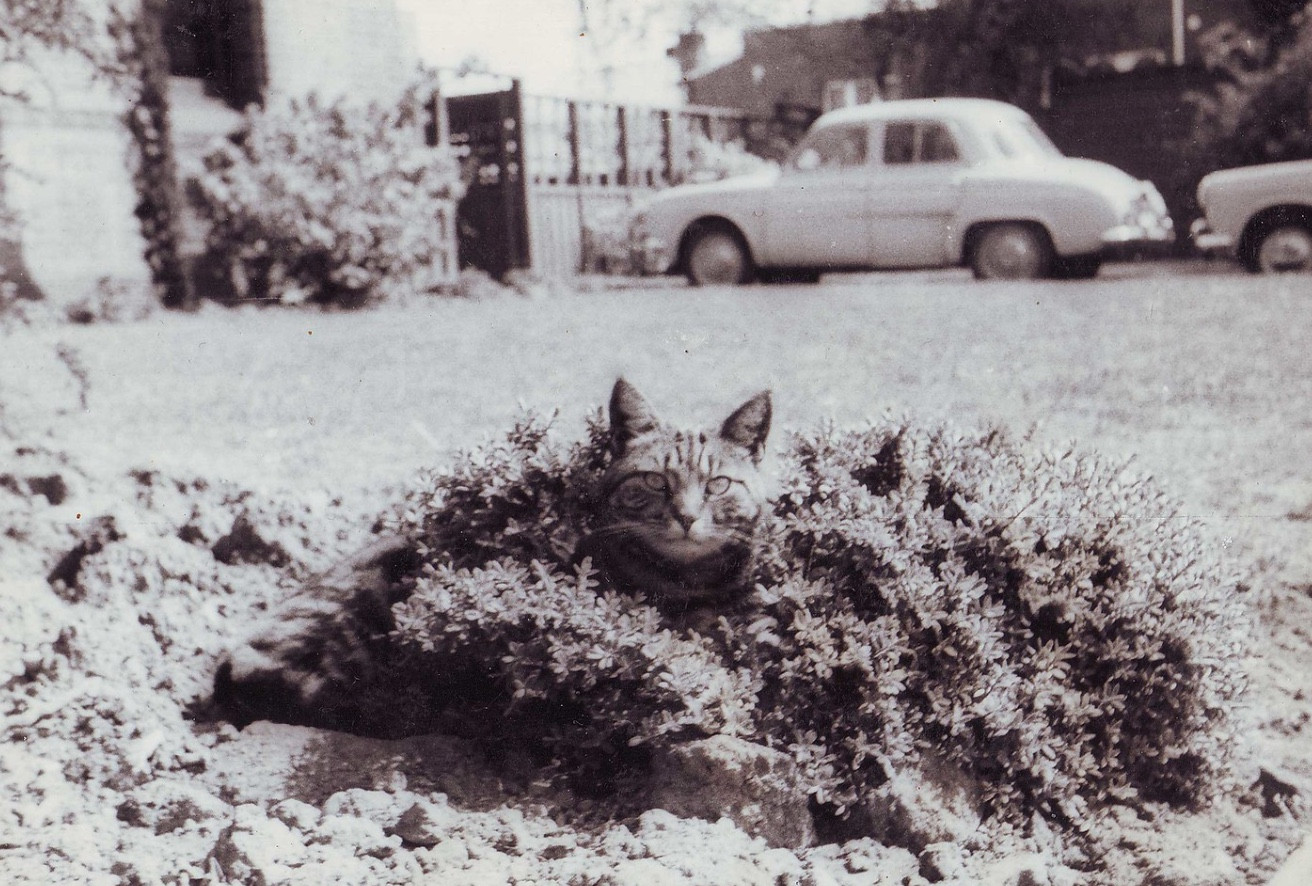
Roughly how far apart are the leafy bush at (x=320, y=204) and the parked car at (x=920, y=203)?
2523 mm

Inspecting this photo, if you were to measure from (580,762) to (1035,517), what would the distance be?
3.41 feet

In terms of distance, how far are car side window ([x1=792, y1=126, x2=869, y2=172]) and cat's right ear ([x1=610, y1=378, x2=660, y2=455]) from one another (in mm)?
7256

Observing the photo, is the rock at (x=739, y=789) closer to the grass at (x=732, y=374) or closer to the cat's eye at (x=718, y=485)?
the cat's eye at (x=718, y=485)

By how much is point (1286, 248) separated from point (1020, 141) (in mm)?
3274

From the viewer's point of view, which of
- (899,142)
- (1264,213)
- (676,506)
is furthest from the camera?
(1264,213)

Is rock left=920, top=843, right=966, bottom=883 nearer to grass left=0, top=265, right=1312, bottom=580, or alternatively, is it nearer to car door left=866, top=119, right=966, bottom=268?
grass left=0, top=265, right=1312, bottom=580

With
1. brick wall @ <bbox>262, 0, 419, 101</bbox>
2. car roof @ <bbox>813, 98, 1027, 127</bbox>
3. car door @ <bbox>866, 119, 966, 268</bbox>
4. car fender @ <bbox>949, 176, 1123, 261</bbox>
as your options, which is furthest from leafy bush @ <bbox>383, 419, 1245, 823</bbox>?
brick wall @ <bbox>262, 0, 419, 101</bbox>

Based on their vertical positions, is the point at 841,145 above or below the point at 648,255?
above

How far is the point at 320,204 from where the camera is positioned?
10.7 metres

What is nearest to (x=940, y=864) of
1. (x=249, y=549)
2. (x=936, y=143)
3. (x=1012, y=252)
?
(x=249, y=549)

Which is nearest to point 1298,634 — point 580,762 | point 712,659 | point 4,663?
point 712,659

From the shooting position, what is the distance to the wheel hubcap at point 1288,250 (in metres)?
11.4

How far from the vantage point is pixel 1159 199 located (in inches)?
439

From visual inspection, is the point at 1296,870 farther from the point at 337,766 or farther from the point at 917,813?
the point at 337,766
